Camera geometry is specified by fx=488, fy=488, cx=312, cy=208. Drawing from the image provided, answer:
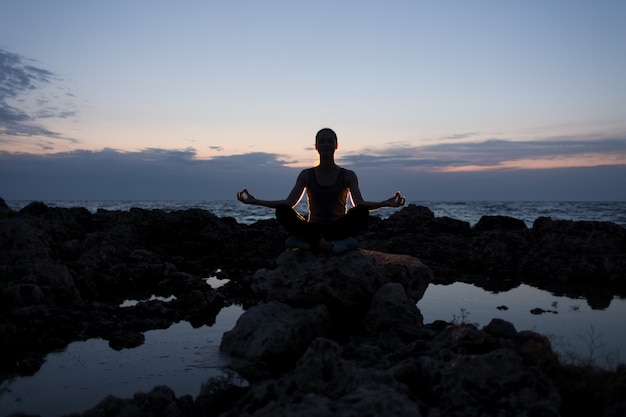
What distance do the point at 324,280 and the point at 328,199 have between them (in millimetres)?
1204

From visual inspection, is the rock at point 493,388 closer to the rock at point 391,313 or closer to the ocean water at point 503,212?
the rock at point 391,313

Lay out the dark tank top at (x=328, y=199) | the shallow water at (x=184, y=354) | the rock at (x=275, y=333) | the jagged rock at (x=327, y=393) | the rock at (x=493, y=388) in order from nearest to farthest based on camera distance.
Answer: the jagged rock at (x=327, y=393) < the rock at (x=493, y=388) < the shallow water at (x=184, y=354) < the rock at (x=275, y=333) < the dark tank top at (x=328, y=199)

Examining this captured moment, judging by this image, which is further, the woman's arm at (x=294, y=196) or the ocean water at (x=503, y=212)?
the ocean water at (x=503, y=212)

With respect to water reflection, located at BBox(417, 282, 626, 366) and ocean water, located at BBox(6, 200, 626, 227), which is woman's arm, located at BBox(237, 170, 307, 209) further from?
ocean water, located at BBox(6, 200, 626, 227)

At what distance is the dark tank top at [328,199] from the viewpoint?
24.0ft

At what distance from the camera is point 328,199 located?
24.0 ft

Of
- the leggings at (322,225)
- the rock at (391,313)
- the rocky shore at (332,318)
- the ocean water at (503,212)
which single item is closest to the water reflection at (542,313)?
the rocky shore at (332,318)

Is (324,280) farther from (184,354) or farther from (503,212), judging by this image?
(503,212)

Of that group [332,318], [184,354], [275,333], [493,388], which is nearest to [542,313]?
[332,318]

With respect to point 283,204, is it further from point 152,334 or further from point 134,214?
point 134,214

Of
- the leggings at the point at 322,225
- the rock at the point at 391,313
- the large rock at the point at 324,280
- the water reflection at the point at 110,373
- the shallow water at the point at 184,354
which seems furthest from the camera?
the large rock at the point at 324,280

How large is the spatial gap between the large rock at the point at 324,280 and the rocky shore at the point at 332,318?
0.02 meters

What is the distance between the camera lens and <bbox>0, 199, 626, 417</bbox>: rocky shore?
381 cm

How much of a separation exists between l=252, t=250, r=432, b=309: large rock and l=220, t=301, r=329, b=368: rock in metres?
0.34
